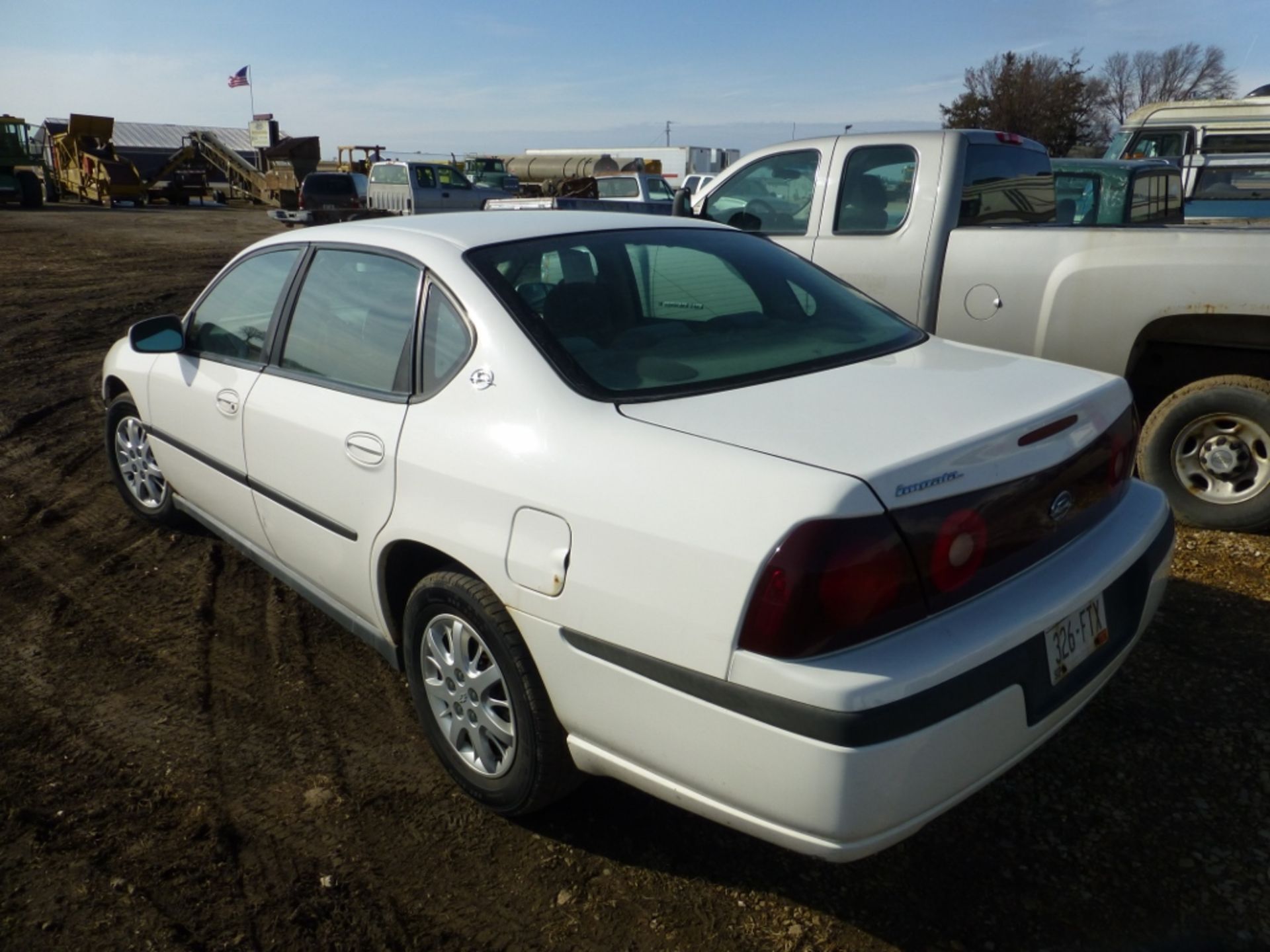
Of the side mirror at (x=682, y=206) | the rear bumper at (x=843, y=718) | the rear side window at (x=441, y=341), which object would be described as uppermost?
the side mirror at (x=682, y=206)

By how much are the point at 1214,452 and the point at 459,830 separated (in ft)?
12.7

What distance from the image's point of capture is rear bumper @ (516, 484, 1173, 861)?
6.32 feet

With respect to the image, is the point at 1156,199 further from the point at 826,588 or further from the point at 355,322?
the point at 826,588

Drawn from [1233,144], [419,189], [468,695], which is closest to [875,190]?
[468,695]

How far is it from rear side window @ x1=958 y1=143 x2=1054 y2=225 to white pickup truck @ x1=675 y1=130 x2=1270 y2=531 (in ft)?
0.04

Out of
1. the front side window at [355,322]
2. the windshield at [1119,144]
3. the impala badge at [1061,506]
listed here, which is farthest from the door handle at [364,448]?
the windshield at [1119,144]

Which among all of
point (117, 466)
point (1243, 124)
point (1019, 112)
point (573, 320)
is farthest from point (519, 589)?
point (1019, 112)

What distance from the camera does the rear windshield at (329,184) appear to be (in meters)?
26.6

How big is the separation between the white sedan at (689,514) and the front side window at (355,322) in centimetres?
1

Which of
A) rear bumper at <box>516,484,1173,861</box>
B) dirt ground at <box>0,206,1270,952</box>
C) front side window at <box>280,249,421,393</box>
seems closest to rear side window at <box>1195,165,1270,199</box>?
dirt ground at <box>0,206,1270,952</box>

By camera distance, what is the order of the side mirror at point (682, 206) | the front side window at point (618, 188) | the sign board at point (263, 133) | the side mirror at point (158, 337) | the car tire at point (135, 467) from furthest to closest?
1. the sign board at point (263, 133)
2. the front side window at point (618, 188)
3. the side mirror at point (682, 206)
4. the car tire at point (135, 467)
5. the side mirror at point (158, 337)

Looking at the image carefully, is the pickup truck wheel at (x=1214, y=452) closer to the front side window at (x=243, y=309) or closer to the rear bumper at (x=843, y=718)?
the rear bumper at (x=843, y=718)

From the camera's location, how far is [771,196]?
6.23 meters

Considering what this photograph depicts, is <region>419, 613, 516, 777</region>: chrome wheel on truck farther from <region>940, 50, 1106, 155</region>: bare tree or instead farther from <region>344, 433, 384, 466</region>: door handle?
<region>940, 50, 1106, 155</region>: bare tree
